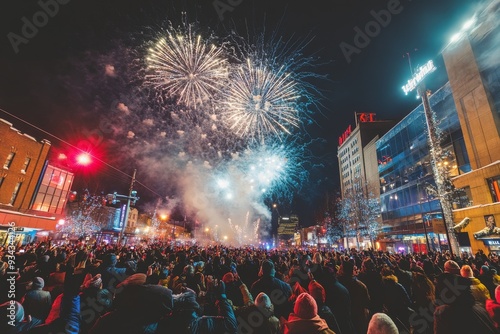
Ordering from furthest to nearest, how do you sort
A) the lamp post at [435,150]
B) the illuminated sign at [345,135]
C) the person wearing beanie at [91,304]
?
the illuminated sign at [345,135] < the lamp post at [435,150] < the person wearing beanie at [91,304]

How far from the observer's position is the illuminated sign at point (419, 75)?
34522 millimetres

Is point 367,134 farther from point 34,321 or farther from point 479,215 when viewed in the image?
point 34,321

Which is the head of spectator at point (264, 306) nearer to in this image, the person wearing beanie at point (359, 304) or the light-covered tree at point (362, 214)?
the person wearing beanie at point (359, 304)

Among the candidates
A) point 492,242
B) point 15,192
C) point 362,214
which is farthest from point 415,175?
point 15,192

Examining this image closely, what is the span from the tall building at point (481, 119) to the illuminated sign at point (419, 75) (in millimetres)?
6356

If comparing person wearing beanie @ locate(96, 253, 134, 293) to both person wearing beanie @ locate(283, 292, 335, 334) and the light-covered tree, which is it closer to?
person wearing beanie @ locate(283, 292, 335, 334)

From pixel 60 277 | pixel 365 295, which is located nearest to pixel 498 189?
pixel 365 295

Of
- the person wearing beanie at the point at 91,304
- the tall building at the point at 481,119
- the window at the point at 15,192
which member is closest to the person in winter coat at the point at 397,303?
the person wearing beanie at the point at 91,304

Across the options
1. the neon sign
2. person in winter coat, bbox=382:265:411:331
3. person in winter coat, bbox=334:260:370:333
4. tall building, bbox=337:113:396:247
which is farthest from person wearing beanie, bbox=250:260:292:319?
the neon sign

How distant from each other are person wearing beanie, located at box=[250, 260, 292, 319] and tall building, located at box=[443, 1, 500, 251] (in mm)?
27544

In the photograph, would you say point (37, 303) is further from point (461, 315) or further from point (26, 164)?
point (26, 164)

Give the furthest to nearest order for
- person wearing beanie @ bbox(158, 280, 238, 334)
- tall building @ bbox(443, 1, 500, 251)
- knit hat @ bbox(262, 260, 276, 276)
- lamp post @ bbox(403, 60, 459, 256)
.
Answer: lamp post @ bbox(403, 60, 459, 256)
tall building @ bbox(443, 1, 500, 251)
knit hat @ bbox(262, 260, 276, 276)
person wearing beanie @ bbox(158, 280, 238, 334)

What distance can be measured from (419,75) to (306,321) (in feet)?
145

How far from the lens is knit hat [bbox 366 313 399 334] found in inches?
87.0
